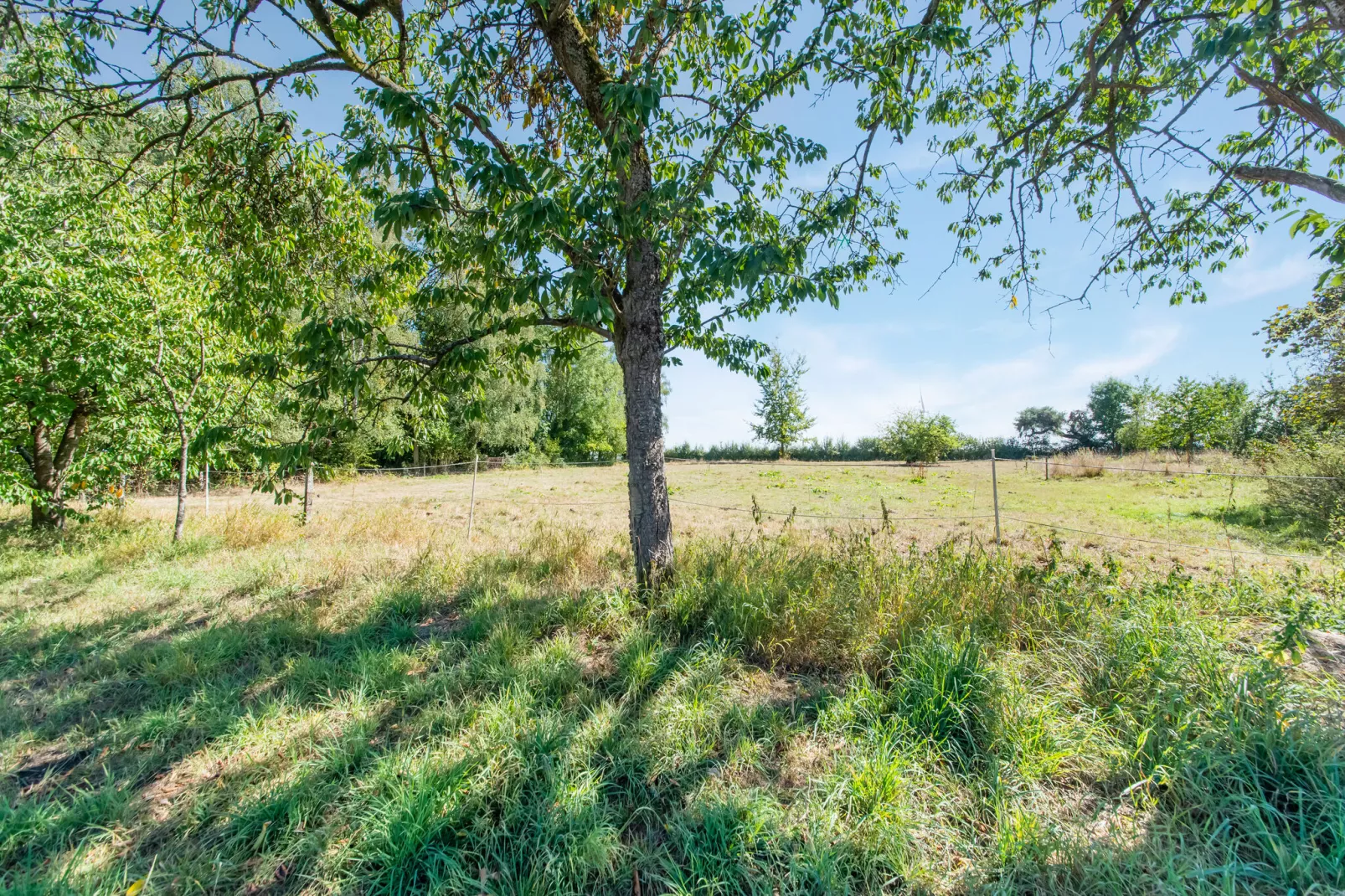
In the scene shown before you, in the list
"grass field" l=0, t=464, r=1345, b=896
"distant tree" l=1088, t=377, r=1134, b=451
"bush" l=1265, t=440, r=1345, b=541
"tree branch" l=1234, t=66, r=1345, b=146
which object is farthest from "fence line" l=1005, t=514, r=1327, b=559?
"distant tree" l=1088, t=377, r=1134, b=451

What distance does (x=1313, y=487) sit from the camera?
8.48m

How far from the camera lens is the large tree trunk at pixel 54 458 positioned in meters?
7.06

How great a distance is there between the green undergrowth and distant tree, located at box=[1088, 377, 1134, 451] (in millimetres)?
63081

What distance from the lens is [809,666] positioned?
345 centimetres

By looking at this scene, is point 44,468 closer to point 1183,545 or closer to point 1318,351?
point 1183,545

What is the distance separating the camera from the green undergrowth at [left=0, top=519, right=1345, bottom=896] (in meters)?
1.90

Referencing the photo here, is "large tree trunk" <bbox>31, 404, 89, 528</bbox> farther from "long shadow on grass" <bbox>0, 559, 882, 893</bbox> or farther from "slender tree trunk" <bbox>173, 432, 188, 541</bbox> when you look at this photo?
"long shadow on grass" <bbox>0, 559, 882, 893</bbox>

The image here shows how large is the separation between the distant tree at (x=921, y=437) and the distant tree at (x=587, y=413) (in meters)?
19.4

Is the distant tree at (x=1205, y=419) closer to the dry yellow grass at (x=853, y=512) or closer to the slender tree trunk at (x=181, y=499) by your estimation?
the dry yellow grass at (x=853, y=512)

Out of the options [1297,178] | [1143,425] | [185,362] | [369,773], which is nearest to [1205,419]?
[1143,425]

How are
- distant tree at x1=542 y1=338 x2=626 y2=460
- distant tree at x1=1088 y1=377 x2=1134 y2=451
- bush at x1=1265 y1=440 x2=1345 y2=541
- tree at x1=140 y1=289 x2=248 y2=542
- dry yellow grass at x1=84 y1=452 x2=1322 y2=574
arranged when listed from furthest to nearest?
distant tree at x1=1088 y1=377 x2=1134 y2=451 < distant tree at x1=542 y1=338 x2=626 y2=460 < bush at x1=1265 y1=440 x2=1345 y2=541 < dry yellow grass at x1=84 y1=452 x2=1322 y2=574 < tree at x1=140 y1=289 x2=248 y2=542

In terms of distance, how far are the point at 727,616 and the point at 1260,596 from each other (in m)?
4.22

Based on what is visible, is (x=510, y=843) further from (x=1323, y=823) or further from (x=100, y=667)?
(x=100, y=667)

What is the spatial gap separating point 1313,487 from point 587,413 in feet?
102
